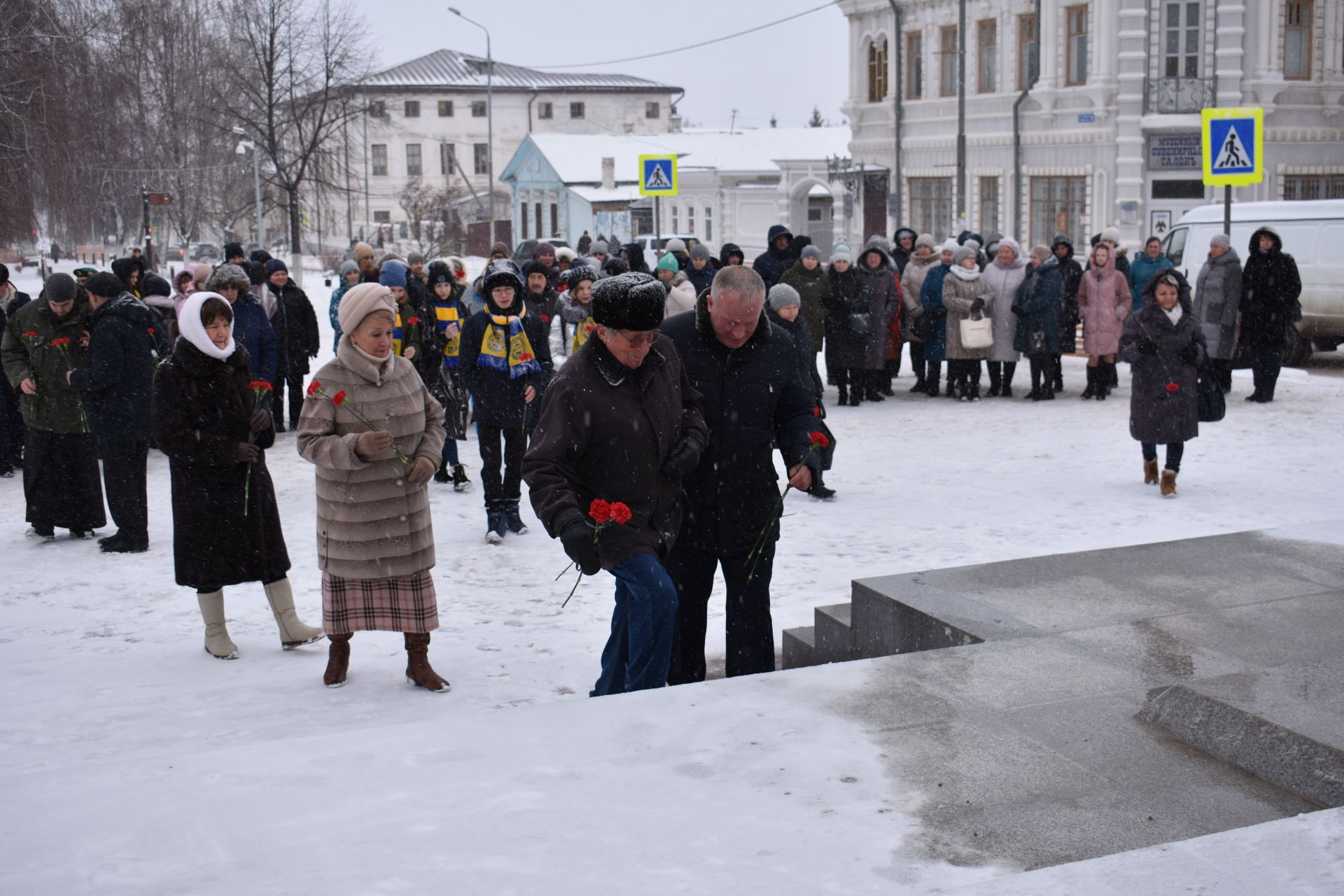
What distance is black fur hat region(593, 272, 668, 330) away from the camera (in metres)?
4.86

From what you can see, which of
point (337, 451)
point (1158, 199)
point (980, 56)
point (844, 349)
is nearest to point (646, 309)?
point (337, 451)

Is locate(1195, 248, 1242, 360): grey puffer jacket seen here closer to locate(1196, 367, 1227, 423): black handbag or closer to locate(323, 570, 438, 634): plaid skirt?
locate(1196, 367, 1227, 423): black handbag

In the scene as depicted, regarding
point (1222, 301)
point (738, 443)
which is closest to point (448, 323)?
point (738, 443)

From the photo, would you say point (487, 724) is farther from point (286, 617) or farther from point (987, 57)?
point (987, 57)

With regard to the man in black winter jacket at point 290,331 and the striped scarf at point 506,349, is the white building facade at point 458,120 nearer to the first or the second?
the man in black winter jacket at point 290,331

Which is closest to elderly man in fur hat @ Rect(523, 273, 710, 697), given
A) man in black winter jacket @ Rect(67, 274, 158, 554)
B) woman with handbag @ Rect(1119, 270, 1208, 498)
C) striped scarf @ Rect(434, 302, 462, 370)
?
man in black winter jacket @ Rect(67, 274, 158, 554)

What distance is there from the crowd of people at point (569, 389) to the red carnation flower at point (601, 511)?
0.04 feet

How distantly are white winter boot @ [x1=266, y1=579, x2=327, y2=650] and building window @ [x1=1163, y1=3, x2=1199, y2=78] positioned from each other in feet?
91.5

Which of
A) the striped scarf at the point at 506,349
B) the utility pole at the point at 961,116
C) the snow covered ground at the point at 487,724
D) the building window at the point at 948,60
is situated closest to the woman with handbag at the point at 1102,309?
the snow covered ground at the point at 487,724

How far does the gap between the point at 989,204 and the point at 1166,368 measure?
1021 inches

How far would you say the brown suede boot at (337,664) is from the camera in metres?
6.20

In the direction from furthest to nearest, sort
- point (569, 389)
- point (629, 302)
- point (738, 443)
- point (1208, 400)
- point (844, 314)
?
point (844, 314) < point (1208, 400) < point (738, 443) < point (569, 389) < point (629, 302)

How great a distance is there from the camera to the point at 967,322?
49.9ft

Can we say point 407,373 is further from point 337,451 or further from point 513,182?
point 513,182
